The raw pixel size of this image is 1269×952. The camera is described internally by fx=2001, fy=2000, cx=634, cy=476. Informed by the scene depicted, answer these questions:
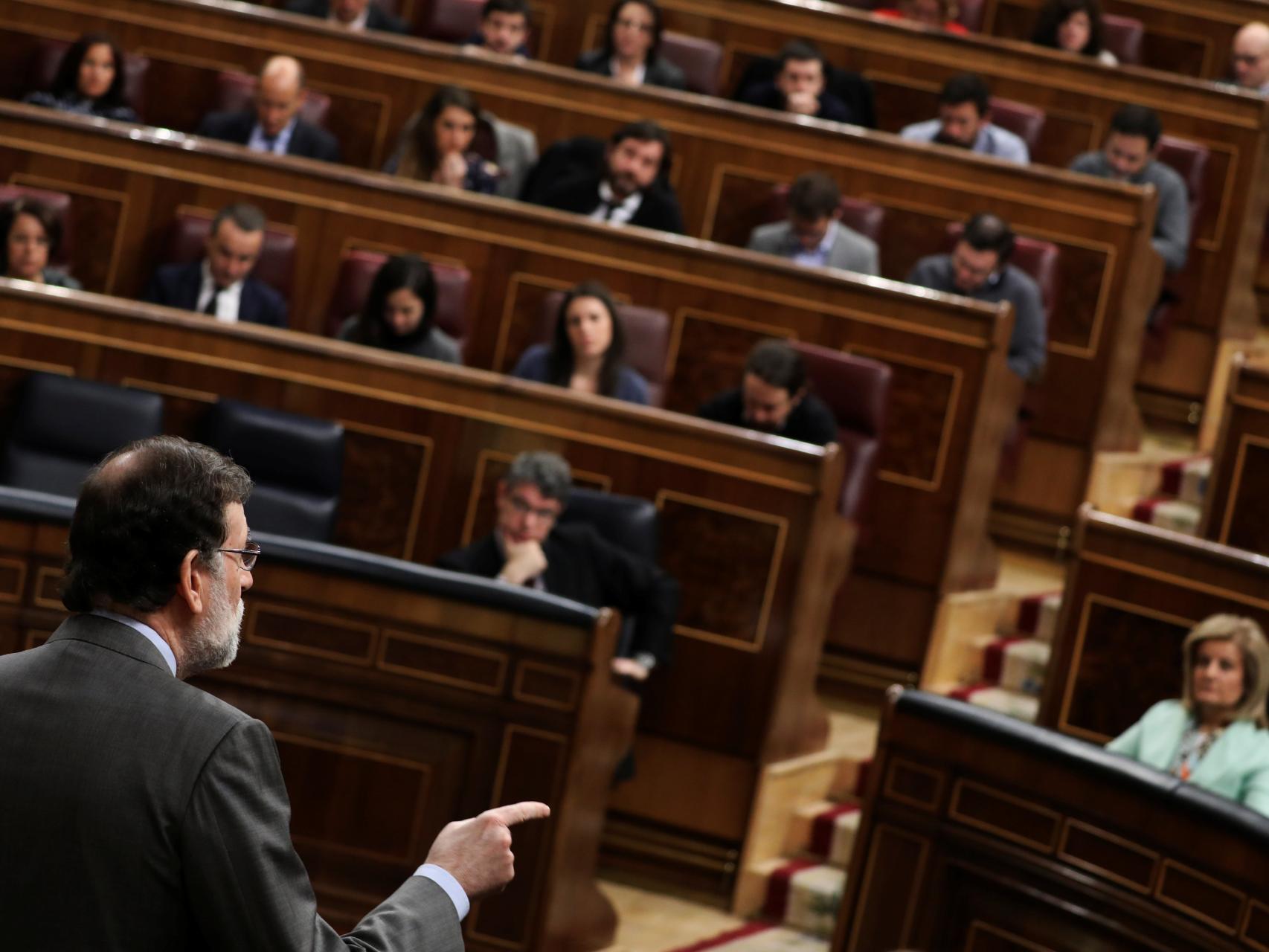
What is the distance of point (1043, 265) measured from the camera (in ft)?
8.55

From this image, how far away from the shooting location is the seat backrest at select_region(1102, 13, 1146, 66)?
337 cm

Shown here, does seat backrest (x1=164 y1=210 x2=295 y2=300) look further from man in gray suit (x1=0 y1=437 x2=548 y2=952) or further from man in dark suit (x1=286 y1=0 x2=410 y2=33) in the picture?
man in gray suit (x1=0 y1=437 x2=548 y2=952)

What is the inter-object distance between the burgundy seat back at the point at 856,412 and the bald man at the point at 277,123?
0.90 metres

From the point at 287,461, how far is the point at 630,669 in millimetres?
420

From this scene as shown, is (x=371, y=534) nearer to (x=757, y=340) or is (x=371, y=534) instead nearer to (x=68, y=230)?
(x=757, y=340)

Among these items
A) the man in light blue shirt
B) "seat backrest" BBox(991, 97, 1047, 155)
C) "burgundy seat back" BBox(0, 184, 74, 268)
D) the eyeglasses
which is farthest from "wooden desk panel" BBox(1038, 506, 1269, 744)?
the eyeglasses

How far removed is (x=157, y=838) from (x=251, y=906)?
43mm

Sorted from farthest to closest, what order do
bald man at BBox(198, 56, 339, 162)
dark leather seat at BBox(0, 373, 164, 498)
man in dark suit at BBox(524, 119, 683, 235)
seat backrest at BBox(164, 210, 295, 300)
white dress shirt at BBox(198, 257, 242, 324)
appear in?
bald man at BBox(198, 56, 339, 162) < man in dark suit at BBox(524, 119, 683, 235) < seat backrest at BBox(164, 210, 295, 300) < white dress shirt at BBox(198, 257, 242, 324) < dark leather seat at BBox(0, 373, 164, 498)

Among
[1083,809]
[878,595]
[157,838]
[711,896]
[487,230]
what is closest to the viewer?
[157,838]

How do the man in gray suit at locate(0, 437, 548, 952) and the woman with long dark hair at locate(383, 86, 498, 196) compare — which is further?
the woman with long dark hair at locate(383, 86, 498, 196)

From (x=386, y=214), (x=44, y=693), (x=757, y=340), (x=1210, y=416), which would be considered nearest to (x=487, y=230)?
(x=386, y=214)

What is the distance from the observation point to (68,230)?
8.43ft

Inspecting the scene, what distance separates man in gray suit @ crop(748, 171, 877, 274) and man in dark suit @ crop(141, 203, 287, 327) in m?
0.65

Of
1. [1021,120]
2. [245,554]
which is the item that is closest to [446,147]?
[1021,120]
